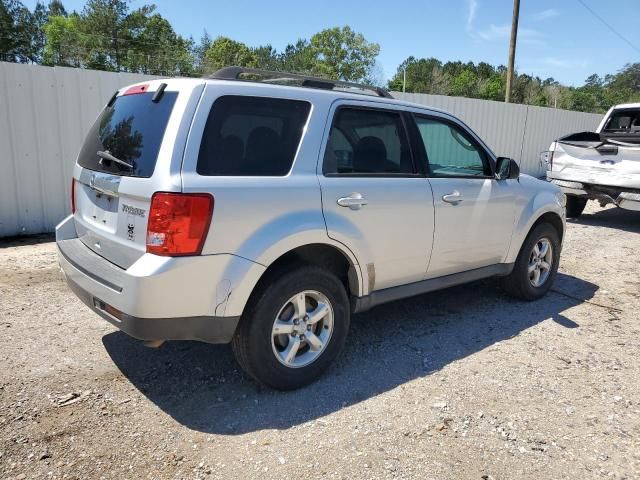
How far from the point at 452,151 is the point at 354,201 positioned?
1.46 m

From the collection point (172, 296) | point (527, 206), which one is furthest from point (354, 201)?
point (527, 206)

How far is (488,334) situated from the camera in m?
4.18

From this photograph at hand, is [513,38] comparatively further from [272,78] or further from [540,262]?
[272,78]

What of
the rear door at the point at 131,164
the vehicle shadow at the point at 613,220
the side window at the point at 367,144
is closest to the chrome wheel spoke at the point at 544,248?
the side window at the point at 367,144

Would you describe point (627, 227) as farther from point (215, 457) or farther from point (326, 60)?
point (326, 60)

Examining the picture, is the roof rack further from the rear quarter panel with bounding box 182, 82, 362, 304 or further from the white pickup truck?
the white pickup truck

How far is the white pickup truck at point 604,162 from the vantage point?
805 centimetres

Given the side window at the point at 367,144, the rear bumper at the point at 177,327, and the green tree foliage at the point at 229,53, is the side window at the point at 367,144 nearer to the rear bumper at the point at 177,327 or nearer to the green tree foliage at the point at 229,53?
the rear bumper at the point at 177,327

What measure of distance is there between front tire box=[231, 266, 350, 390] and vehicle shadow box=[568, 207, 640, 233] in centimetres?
771

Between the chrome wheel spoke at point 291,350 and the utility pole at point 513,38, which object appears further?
the utility pole at point 513,38

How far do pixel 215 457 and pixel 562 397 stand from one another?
2254mm

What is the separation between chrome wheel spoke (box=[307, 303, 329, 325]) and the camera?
3.18 metres

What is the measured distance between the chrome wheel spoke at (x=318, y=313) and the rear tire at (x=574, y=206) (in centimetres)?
813

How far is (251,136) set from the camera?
9.44 feet
